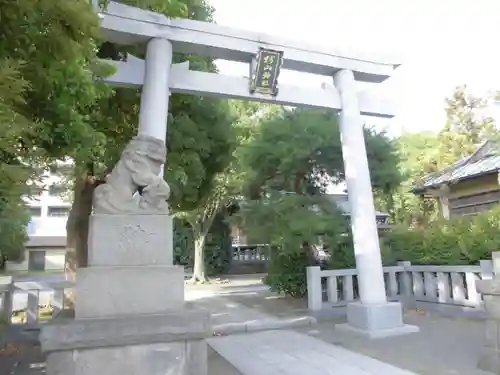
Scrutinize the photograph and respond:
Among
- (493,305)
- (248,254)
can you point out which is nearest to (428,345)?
(493,305)

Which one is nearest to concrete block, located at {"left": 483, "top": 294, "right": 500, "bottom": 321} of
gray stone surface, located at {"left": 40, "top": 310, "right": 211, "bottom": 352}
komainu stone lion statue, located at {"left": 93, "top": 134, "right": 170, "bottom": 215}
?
gray stone surface, located at {"left": 40, "top": 310, "right": 211, "bottom": 352}

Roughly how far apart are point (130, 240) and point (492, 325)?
3624 millimetres

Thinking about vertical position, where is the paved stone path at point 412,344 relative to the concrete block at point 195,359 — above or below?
below

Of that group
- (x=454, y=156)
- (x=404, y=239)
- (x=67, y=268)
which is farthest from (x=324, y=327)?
(x=454, y=156)

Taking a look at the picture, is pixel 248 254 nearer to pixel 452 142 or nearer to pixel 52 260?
pixel 452 142

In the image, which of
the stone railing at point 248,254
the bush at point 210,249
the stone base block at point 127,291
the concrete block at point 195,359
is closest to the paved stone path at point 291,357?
the concrete block at point 195,359

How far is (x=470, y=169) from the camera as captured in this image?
12.4 m

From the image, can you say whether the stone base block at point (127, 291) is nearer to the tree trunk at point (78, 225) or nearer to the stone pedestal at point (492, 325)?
the stone pedestal at point (492, 325)

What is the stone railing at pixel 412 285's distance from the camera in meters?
7.29

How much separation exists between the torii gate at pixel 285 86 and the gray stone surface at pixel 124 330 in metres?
2.71

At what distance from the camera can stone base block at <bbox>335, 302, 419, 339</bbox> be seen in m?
6.04

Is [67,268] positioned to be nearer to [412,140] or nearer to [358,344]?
[358,344]

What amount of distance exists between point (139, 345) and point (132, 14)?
4.28 meters

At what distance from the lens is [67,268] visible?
700 centimetres
